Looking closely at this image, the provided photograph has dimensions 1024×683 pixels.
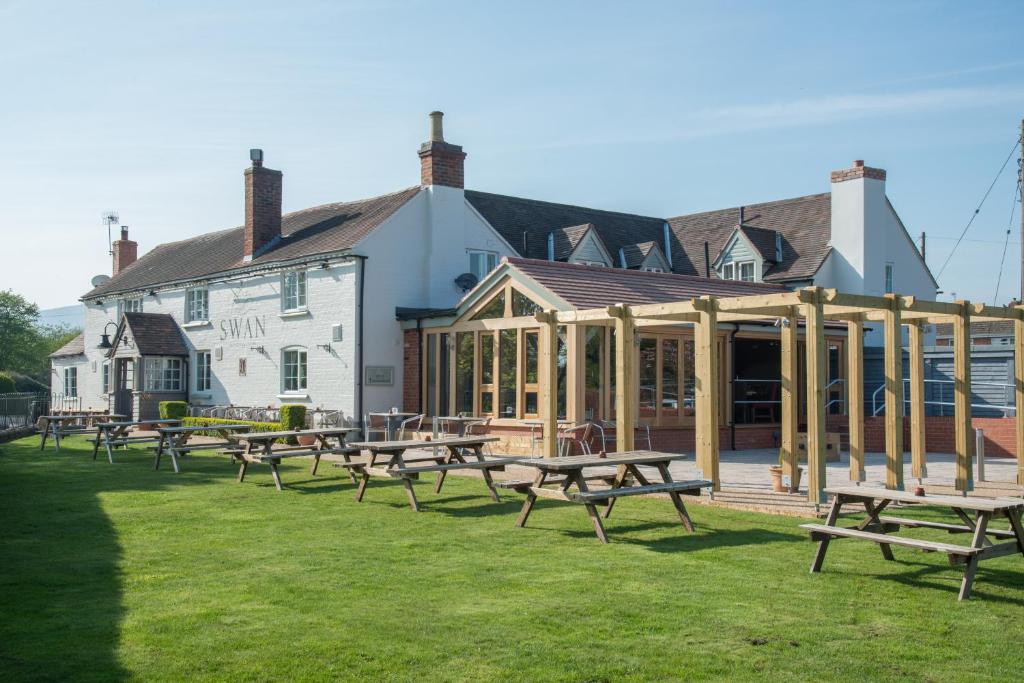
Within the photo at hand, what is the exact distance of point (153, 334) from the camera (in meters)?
30.4

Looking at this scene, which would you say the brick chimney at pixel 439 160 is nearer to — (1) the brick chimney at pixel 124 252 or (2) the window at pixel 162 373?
(2) the window at pixel 162 373

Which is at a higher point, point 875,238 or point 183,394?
point 875,238

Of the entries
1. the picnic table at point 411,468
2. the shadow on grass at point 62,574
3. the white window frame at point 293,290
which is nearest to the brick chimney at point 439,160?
the white window frame at point 293,290

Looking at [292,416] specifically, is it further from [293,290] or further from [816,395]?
[816,395]

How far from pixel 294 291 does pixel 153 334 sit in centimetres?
679

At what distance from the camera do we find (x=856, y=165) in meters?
28.1

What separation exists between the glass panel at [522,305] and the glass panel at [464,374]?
6.05 ft

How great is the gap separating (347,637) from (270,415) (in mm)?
20952

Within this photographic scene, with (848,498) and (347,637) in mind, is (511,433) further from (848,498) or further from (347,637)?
(347,637)

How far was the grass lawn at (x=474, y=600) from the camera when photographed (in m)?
5.62

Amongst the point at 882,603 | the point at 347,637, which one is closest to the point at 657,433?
the point at 882,603

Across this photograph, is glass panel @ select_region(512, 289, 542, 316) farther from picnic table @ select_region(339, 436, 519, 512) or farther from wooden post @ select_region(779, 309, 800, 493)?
wooden post @ select_region(779, 309, 800, 493)

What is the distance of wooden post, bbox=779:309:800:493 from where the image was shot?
1197cm

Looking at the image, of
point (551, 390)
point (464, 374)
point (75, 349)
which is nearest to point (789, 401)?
point (551, 390)
